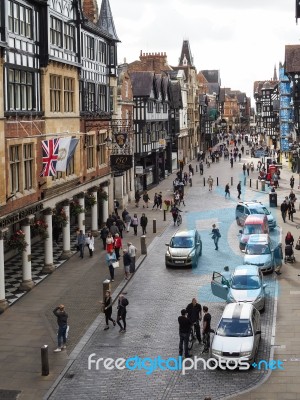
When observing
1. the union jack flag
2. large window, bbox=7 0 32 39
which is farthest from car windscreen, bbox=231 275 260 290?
large window, bbox=7 0 32 39

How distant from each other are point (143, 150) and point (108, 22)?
747 inches

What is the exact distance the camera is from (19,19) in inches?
1052

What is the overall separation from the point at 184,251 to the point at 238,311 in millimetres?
11276

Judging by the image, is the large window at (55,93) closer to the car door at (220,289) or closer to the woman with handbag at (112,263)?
the woman with handbag at (112,263)

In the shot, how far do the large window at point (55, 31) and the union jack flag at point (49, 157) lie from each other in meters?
6.43

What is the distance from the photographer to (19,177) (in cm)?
2680

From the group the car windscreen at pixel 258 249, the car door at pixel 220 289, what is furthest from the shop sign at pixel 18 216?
the car windscreen at pixel 258 249

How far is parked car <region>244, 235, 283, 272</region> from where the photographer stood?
96.3 ft

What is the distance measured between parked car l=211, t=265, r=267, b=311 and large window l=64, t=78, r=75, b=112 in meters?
13.2

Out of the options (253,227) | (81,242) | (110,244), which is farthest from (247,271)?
(253,227)

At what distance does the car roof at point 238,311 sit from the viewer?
19781mm

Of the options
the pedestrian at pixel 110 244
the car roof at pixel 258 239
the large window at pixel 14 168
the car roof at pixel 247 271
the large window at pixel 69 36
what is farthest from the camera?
the large window at pixel 69 36

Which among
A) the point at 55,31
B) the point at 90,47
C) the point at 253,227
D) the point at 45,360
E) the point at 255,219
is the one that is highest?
the point at 90,47

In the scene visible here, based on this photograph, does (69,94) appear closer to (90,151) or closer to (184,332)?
(90,151)
